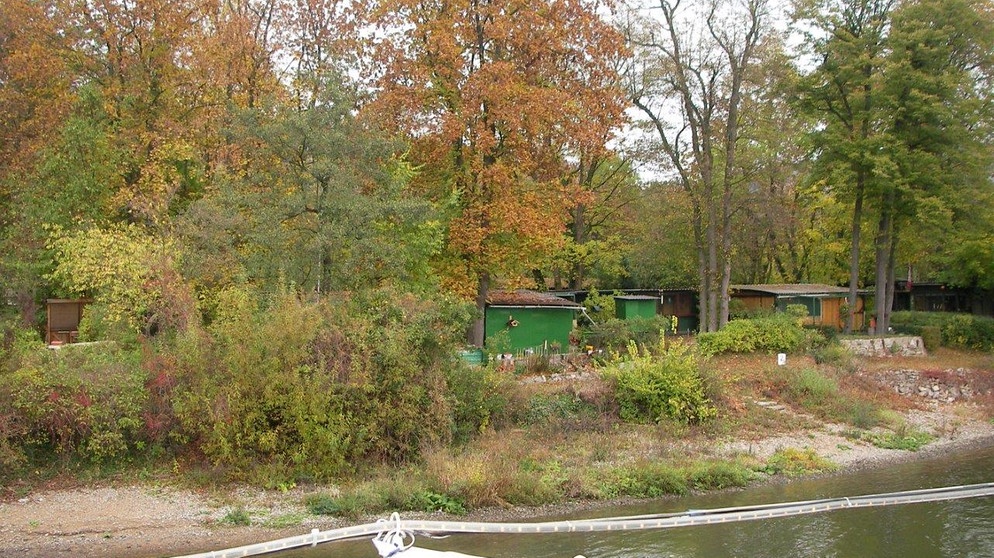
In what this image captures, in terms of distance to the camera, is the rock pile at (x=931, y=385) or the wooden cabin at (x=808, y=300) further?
the wooden cabin at (x=808, y=300)

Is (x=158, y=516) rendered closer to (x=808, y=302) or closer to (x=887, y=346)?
(x=887, y=346)

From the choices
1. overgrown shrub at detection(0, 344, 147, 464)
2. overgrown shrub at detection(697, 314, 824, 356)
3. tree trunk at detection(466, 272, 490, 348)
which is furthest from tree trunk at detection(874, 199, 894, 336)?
overgrown shrub at detection(0, 344, 147, 464)

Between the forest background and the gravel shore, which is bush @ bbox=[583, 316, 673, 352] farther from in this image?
the gravel shore

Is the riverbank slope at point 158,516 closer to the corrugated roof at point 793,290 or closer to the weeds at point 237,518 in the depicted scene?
the weeds at point 237,518

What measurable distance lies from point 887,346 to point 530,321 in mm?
15374

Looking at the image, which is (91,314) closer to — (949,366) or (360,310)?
(360,310)

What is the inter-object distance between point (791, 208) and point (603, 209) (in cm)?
1086

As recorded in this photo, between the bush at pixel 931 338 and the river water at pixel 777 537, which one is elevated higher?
the bush at pixel 931 338

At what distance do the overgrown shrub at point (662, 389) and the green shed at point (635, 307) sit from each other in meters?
10.1

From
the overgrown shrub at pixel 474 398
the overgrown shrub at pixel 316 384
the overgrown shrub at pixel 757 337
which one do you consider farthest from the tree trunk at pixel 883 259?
the overgrown shrub at pixel 316 384

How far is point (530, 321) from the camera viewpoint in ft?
92.7

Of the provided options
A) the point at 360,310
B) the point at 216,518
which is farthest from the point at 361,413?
the point at 216,518

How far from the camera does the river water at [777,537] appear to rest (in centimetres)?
1321

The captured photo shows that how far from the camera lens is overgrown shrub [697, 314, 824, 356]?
27531 millimetres
